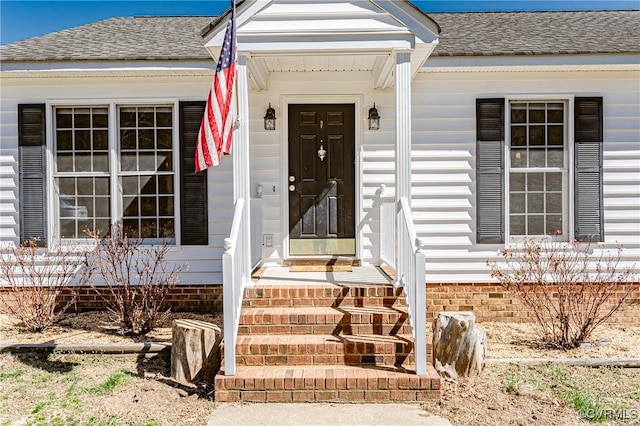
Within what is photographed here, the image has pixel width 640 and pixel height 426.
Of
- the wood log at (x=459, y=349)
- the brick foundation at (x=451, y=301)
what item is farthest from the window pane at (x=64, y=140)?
the wood log at (x=459, y=349)

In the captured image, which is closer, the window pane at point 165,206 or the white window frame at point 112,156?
the white window frame at point 112,156

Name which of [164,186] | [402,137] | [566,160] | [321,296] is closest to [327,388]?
[321,296]

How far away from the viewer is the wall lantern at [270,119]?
6777 mm

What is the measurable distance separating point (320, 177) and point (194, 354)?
10.2ft

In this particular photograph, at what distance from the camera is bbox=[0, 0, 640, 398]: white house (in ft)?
21.7

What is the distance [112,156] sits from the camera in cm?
672

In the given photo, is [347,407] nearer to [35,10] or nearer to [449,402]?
[449,402]

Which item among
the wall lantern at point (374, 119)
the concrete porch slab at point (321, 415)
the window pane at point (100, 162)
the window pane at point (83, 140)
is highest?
the wall lantern at point (374, 119)

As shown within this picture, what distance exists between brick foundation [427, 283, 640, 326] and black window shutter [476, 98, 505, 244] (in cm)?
69

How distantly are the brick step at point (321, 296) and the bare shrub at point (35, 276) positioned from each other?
269 centimetres

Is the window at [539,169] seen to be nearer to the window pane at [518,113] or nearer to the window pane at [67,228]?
the window pane at [518,113]

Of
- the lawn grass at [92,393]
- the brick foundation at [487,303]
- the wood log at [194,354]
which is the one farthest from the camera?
the brick foundation at [487,303]

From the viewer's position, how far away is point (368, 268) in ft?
21.3

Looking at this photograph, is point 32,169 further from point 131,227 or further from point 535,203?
point 535,203
